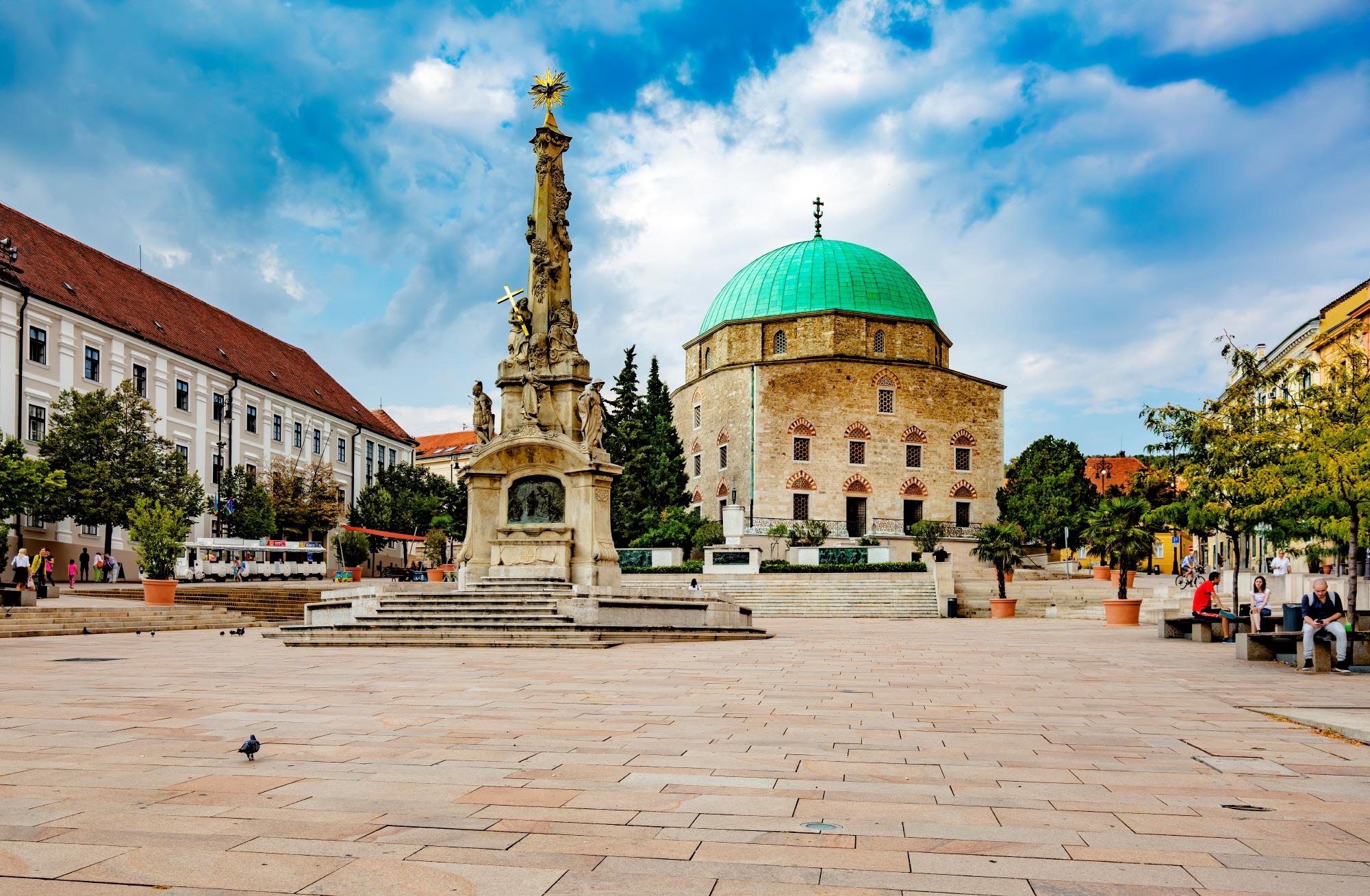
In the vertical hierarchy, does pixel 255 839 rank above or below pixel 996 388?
below

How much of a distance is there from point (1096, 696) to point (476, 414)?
16.1 meters

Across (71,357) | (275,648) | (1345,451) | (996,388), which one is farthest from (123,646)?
(996,388)

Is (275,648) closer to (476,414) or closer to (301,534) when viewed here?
(476,414)

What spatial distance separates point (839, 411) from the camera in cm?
6056

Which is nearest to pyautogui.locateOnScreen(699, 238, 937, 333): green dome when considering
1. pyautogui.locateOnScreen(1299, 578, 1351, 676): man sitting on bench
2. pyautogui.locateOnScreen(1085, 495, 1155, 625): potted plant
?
pyautogui.locateOnScreen(1085, 495, 1155, 625): potted plant

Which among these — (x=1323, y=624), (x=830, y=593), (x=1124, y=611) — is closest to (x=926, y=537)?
(x=830, y=593)

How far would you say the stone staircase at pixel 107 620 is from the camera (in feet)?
72.2

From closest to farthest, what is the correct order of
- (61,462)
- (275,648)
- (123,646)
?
(275,648), (123,646), (61,462)

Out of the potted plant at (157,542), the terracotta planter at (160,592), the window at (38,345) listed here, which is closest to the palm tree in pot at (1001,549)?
the terracotta planter at (160,592)

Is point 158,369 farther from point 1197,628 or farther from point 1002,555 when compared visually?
point 1197,628

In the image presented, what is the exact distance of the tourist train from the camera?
43.2 meters

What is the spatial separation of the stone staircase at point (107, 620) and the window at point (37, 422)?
1794 cm

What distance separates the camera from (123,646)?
19.2m

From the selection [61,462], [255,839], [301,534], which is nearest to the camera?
[255,839]
